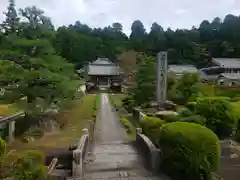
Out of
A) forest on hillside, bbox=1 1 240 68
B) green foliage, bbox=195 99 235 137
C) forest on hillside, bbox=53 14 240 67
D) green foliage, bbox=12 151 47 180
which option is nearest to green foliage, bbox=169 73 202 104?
green foliage, bbox=195 99 235 137

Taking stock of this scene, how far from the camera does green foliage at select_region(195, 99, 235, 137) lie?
37.6 ft

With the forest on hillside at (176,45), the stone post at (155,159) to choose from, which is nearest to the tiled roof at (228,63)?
the forest on hillside at (176,45)

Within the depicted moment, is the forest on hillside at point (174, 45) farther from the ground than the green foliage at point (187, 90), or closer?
farther from the ground

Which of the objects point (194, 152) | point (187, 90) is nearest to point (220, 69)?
point (187, 90)

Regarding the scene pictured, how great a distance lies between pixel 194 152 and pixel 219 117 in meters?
5.61

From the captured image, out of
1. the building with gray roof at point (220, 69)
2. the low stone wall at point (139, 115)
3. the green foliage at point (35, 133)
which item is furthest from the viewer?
the building with gray roof at point (220, 69)

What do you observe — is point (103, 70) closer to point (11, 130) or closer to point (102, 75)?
point (102, 75)

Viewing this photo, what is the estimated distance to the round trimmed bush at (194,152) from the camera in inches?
255

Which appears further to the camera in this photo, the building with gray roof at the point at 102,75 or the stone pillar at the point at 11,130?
the building with gray roof at the point at 102,75

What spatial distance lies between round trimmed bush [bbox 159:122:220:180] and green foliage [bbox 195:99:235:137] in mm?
4914

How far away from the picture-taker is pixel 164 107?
19.2 metres


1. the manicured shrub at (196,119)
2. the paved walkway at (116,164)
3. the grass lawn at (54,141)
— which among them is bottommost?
the grass lawn at (54,141)

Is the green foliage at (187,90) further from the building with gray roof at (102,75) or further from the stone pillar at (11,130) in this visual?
the building with gray roof at (102,75)

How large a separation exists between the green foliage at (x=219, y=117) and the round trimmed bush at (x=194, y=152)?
4.91 metres
